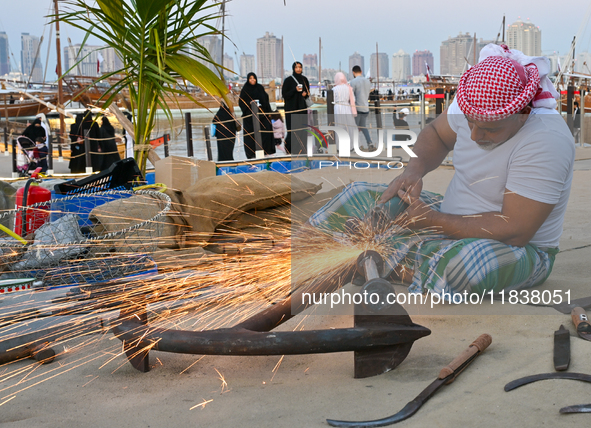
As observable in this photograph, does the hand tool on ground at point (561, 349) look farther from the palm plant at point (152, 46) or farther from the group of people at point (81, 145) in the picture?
the group of people at point (81, 145)

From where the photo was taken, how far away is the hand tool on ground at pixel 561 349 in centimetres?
173

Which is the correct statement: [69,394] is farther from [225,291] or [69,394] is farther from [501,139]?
[501,139]

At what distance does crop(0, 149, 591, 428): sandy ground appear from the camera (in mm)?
1551

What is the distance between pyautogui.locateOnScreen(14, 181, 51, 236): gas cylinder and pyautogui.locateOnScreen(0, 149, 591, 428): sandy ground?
122 cm

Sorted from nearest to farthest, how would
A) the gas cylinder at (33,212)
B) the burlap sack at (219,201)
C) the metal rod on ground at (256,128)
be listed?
the gas cylinder at (33,212) → the burlap sack at (219,201) → the metal rod on ground at (256,128)

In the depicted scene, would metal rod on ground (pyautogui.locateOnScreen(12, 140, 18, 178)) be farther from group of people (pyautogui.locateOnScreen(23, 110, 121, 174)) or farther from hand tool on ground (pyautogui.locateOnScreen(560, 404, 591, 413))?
hand tool on ground (pyautogui.locateOnScreen(560, 404, 591, 413))

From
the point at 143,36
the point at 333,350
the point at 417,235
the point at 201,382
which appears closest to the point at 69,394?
the point at 201,382

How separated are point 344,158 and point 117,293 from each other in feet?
18.0

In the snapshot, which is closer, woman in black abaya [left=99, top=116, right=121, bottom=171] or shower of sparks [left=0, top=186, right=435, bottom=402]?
shower of sparks [left=0, top=186, right=435, bottom=402]

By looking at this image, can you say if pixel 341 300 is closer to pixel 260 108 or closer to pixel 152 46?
pixel 152 46

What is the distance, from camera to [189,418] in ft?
5.20

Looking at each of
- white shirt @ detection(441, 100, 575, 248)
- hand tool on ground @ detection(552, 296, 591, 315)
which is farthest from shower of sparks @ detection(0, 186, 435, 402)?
hand tool on ground @ detection(552, 296, 591, 315)

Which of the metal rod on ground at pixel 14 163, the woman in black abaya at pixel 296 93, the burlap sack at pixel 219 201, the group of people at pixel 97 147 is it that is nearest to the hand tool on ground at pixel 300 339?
the burlap sack at pixel 219 201

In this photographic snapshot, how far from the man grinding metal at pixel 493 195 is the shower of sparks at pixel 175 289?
103 millimetres
